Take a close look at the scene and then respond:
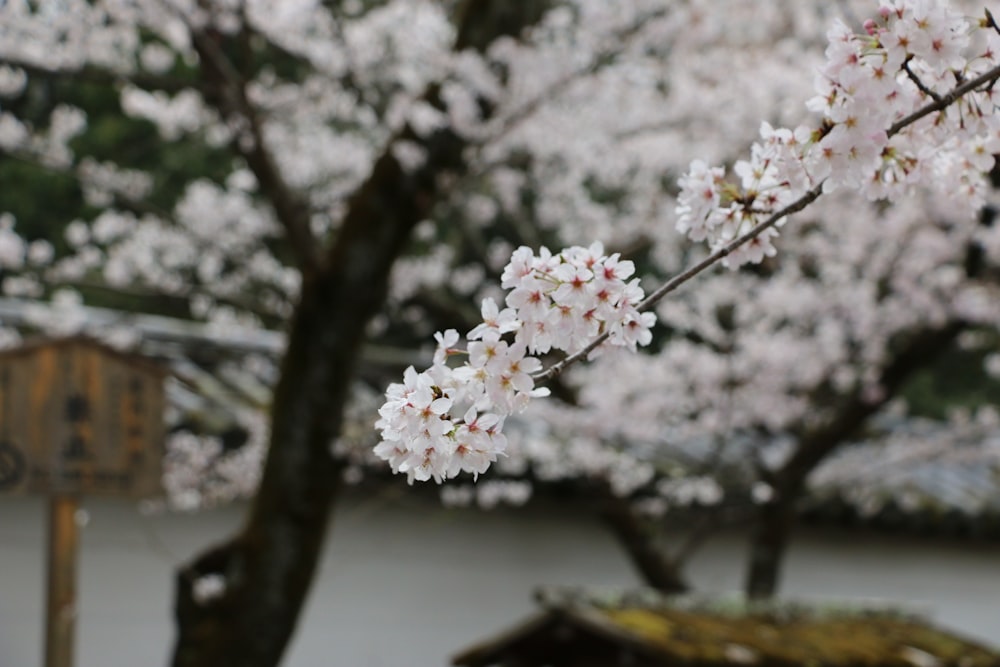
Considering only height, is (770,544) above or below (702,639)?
above

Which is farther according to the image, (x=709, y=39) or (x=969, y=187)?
(x=709, y=39)

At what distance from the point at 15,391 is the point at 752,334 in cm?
475

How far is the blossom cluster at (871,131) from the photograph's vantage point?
1.83m

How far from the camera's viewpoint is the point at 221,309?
9844 millimetres

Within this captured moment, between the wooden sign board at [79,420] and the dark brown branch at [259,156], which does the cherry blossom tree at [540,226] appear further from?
the wooden sign board at [79,420]

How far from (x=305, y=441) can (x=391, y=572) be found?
2371 mm

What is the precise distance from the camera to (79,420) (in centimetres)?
532

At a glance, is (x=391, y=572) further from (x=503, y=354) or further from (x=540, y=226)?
(x=503, y=354)

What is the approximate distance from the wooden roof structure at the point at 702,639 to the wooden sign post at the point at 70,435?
1.55 metres

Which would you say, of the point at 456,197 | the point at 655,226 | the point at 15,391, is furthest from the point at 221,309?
the point at 15,391

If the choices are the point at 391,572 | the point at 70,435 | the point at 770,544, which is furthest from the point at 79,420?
the point at 770,544

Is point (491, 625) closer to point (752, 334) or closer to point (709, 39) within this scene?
point (752, 334)

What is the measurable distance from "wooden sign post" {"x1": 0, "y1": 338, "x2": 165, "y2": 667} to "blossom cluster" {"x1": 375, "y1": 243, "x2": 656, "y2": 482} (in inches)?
149

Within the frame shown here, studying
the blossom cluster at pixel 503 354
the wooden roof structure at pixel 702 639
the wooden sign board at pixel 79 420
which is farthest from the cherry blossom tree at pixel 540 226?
the wooden roof structure at pixel 702 639
